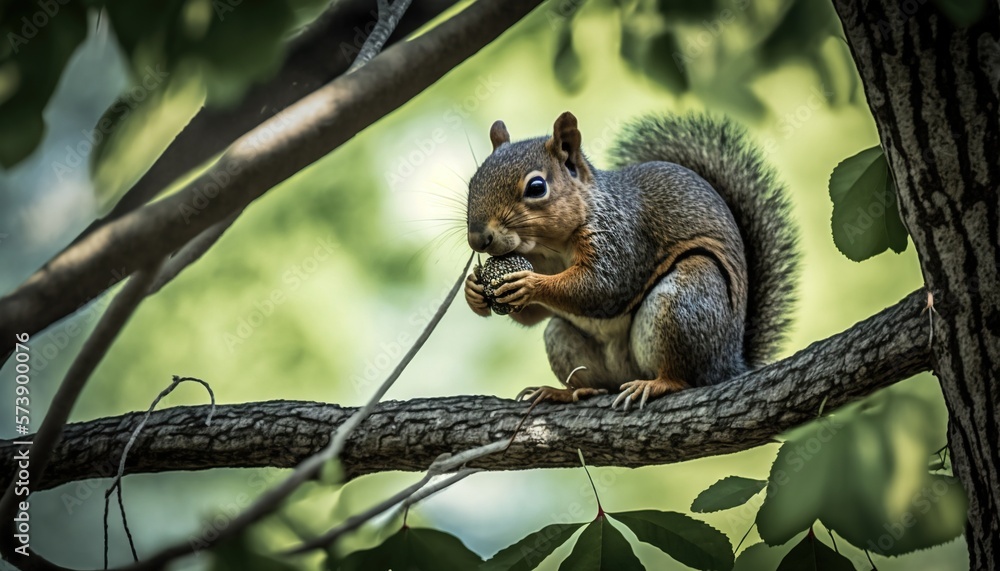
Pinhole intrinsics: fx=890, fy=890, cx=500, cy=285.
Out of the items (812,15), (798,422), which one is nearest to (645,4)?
(812,15)

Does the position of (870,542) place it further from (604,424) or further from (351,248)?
(351,248)

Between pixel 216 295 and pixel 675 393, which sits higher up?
pixel 216 295

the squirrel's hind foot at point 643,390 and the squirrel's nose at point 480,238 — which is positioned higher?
the squirrel's nose at point 480,238

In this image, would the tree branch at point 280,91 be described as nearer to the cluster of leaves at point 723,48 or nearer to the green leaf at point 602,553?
the cluster of leaves at point 723,48

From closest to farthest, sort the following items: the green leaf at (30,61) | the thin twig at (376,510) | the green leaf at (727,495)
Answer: the thin twig at (376,510), the green leaf at (30,61), the green leaf at (727,495)

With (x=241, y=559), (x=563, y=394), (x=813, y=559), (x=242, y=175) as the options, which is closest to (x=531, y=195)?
(x=563, y=394)

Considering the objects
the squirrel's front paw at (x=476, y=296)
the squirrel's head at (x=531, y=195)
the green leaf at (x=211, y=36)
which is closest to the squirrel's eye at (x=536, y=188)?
the squirrel's head at (x=531, y=195)

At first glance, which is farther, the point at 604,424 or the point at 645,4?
the point at 645,4

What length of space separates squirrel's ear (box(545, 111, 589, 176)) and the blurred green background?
4.3 inches

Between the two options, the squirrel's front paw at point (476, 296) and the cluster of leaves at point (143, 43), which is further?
the squirrel's front paw at point (476, 296)

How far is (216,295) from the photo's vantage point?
12.8 ft

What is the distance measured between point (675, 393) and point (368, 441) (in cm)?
78

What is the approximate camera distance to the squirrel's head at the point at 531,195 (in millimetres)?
2387

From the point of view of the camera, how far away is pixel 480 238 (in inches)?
91.1
